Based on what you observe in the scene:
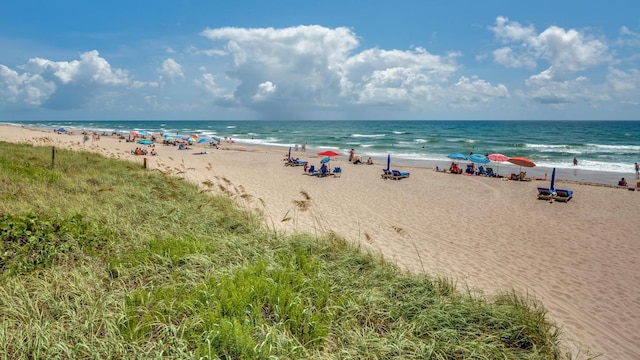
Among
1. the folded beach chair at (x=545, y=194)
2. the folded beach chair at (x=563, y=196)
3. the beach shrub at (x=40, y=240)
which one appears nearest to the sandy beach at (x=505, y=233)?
the folded beach chair at (x=563, y=196)

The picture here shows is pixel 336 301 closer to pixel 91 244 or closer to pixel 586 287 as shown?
pixel 91 244

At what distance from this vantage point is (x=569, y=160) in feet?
113

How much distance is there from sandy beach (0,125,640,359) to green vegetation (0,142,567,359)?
135cm

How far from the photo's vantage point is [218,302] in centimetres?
410

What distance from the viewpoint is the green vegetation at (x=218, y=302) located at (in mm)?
3580

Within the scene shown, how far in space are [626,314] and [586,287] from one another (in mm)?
1074

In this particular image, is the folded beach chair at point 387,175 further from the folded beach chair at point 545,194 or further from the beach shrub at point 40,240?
the beach shrub at point 40,240

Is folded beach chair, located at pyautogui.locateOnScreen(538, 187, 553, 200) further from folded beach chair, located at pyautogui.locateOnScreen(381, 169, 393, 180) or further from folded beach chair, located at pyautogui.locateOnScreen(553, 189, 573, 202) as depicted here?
folded beach chair, located at pyautogui.locateOnScreen(381, 169, 393, 180)

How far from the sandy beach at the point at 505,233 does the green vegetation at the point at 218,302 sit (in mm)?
1349

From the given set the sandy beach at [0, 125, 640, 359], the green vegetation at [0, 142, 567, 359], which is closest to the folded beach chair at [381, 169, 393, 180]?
the sandy beach at [0, 125, 640, 359]

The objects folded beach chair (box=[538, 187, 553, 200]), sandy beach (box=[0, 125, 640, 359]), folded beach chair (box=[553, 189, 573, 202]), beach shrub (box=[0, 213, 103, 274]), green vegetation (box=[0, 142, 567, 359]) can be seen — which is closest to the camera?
green vegetation (box=[0, 142, 567, 359])

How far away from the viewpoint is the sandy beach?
22.4ft

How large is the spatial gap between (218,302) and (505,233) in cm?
1069

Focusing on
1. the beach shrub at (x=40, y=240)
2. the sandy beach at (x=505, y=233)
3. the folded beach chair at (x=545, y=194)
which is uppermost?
the beach shrub at (x=40, y=240)
